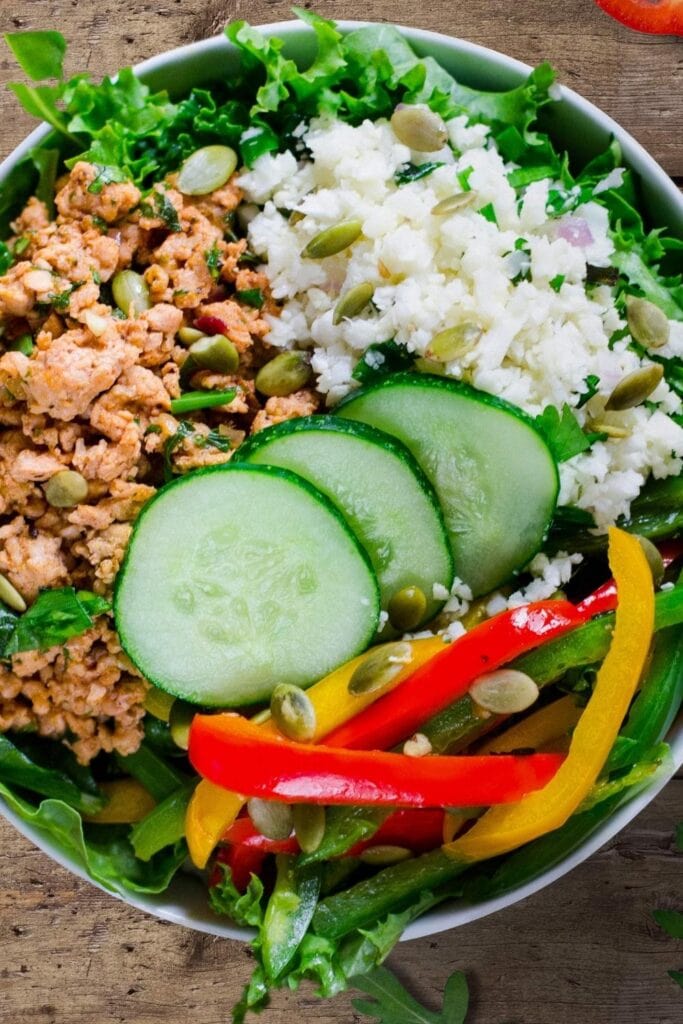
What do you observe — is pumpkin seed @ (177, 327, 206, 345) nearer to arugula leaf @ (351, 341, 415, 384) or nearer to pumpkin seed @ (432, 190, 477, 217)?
arugula leaf @ (351, 341, 415, 384)

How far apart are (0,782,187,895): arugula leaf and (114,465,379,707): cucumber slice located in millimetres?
397

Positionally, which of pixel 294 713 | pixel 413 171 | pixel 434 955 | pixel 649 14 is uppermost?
pixel 649 14

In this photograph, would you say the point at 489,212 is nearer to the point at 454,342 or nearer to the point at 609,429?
the point at 454,342

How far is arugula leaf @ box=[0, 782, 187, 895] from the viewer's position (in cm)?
226

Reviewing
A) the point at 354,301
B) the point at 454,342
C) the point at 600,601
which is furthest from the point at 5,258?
the point at 600,601

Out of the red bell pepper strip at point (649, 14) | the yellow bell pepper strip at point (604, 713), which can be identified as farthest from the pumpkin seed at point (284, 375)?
the red bell pepper strip at point (649, 14)

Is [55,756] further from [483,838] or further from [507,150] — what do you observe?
[507,150]

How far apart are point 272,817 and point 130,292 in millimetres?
1200

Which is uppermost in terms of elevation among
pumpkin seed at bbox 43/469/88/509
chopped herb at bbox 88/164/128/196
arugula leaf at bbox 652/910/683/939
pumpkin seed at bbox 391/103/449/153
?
pumpkin seed at bbox 391/103/449/153

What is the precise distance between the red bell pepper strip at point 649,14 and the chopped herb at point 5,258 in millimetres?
1675

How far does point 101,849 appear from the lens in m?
2.46

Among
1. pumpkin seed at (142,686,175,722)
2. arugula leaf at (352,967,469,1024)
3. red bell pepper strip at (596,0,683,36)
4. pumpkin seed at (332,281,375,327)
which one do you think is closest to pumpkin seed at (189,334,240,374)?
pumpkin seed at (332,281,375,327)

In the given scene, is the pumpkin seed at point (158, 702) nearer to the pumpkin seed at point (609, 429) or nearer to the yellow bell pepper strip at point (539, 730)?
the yellow bell pepper strip at point (539, 730)

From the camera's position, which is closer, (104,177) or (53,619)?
(53,619)
